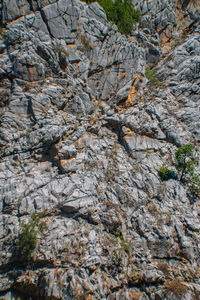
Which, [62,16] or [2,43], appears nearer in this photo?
[2,43]

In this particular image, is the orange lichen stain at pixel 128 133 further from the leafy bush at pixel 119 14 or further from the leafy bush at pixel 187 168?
the leafy bush at pixel 119 14

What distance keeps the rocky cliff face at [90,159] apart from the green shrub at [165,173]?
0.33 m

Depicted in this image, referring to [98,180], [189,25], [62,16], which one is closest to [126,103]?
[98,180]

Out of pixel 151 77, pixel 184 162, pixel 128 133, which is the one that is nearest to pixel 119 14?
pixel 151 77

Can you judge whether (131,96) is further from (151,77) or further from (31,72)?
(31,72)

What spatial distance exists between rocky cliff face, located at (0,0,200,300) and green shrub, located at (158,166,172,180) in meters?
0.33

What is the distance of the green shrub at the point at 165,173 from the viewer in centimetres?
1066

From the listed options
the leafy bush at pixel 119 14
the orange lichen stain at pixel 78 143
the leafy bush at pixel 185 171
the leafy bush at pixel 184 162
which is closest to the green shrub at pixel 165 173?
the leafy bush at pixel 185 171

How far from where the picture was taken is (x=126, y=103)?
523 inches

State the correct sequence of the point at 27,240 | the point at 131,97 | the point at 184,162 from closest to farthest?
the point at 27,240
the point at 184,162
the point at 131,97

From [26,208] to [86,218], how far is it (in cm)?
326

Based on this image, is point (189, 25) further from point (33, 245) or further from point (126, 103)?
point (33, 245)

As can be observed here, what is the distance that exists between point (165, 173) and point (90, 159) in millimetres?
5160

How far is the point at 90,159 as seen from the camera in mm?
10594
